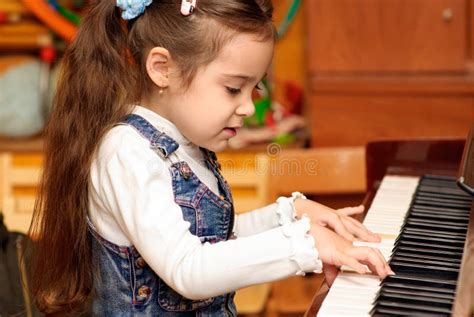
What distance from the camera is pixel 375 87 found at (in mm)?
2902

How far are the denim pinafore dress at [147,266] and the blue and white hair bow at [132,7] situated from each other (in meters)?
0.18

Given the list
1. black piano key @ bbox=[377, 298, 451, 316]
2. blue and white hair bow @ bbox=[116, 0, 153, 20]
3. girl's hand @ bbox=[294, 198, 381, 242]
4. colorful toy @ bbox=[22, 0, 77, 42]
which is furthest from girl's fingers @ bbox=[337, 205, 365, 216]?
colorful toy @ bbox=[22, 0, 77, 42]

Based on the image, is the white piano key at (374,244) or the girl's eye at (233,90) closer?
the white piano key at (374,244)

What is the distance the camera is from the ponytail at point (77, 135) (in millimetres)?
1619

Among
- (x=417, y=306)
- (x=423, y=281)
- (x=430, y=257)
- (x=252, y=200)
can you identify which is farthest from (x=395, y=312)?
(x=252, y=200)

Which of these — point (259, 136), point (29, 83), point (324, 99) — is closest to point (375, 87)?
point (324, 99)

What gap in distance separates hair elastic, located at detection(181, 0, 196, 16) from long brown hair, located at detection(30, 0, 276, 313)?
0.5 inches

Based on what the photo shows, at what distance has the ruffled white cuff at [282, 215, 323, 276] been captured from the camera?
4.56 feet

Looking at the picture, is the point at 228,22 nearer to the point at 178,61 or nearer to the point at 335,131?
the point at 178,61

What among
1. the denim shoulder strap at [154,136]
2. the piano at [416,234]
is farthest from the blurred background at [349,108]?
the denim shoulder strap at [154,136]

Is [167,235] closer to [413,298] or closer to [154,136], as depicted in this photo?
[154,136]

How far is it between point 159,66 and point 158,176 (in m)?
0.21

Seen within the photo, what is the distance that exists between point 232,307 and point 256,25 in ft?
1.83

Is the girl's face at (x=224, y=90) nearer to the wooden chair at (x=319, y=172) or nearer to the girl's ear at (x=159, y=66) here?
the girl's ear at (x=159, y=66)
